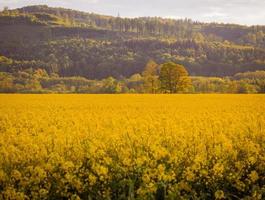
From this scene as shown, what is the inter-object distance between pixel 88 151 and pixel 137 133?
290 centimetres

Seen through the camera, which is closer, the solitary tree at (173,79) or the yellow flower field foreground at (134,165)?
the yellow flower field foreground at (134,165)

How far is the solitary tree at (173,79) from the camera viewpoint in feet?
199

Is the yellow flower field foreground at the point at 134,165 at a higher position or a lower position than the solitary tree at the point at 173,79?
higher

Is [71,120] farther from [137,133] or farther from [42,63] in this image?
[42,63]

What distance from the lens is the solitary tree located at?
60.5 meters

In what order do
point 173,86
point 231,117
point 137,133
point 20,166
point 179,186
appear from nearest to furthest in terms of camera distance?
point 179,186 → point 20,166 → point 137,133 → point 231,117 → point 173,86

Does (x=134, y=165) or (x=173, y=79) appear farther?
(x=173, y=79)

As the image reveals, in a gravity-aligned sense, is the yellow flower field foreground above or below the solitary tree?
above

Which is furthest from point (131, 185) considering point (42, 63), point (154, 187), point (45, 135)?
point (42, 63)

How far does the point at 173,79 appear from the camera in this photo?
61031mm

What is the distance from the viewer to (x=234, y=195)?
10.4 m

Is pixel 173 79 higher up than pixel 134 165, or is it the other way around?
pixel 134 165

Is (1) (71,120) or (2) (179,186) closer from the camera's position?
(2) (179,186)

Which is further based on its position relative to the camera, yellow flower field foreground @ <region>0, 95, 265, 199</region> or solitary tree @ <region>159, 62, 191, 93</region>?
solitary tree @ <region>159, 62, 191, 93</region>
